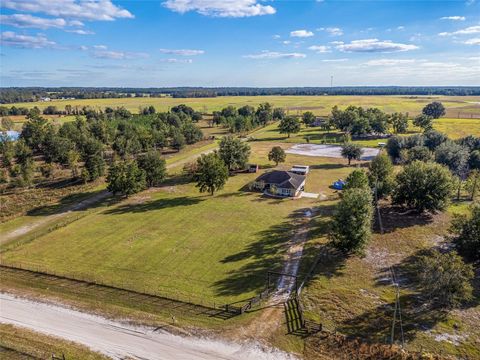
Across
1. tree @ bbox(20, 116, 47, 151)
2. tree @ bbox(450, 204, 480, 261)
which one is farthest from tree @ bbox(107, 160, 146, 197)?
tree @ bbox(20, 116, 47, 151)

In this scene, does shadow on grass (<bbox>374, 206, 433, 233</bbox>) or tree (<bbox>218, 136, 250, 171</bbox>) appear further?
tree (<bbox>218, 136, 250, 171</bbox>)

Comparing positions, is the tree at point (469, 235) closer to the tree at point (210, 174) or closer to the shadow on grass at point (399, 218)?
the shadow on grass at point (399, 218)

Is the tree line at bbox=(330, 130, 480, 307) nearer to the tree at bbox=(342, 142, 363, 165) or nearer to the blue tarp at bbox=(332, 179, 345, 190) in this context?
the blue tarp at bbox=(332, 179, 345, 190)

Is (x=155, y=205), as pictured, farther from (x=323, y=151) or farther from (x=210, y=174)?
(x=323, y=151)

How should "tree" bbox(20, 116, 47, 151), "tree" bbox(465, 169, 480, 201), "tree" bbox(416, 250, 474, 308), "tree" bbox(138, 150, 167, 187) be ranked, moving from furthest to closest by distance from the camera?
"tree" bbox(20, 116, 47, 151) → "tree" bbox(138, 150, 167, 187) → "tree" bbox(465, 169, 480, 201) → "tree" bbox(416, 250, 474, 308)

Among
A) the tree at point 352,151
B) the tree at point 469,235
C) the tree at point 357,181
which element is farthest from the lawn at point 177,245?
the tree at point 352,151

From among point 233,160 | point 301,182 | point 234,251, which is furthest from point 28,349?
point 233,160

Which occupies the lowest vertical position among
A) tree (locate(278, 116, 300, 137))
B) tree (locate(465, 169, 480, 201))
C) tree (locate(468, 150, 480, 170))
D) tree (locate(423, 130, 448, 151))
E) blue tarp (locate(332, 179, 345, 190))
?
blue tarp (locate(332, 179, 345, 190))

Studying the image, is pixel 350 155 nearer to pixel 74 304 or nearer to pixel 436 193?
pixel 436 193
